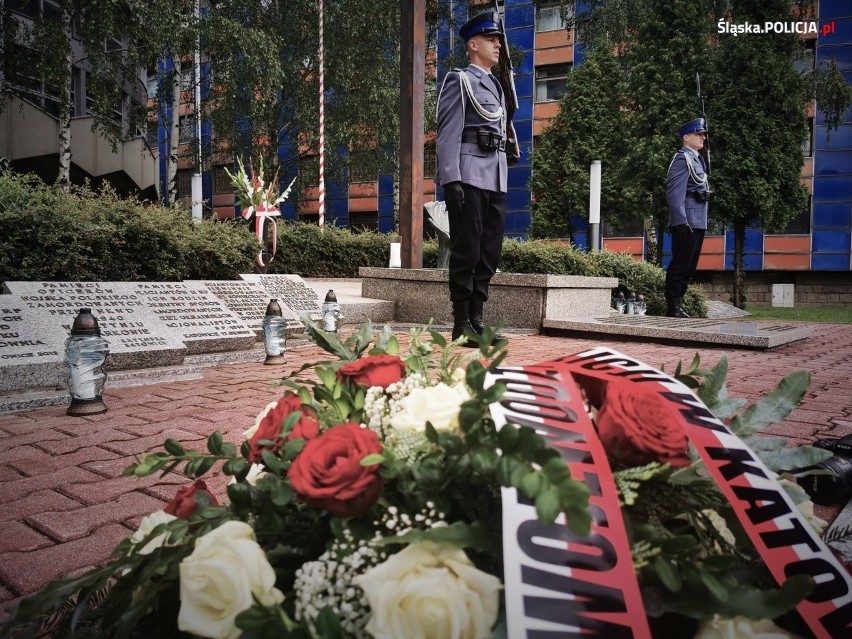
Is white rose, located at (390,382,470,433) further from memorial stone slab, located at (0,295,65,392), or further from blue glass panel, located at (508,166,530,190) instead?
blue glass panel, located at (508,166,530,190)

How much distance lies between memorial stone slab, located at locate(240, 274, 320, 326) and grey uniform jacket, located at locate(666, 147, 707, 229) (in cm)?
478

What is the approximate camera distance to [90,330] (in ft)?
12.2

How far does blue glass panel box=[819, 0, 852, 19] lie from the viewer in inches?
942

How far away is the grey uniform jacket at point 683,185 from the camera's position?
8492 mm

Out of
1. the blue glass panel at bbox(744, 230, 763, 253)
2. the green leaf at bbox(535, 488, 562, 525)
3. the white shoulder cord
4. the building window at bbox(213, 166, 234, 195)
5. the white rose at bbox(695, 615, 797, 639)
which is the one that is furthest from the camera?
the building window at bbox(213, 166, 234, 195)

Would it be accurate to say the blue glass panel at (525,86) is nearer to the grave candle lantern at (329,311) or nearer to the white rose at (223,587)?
the grave candle lantern at (329,311)

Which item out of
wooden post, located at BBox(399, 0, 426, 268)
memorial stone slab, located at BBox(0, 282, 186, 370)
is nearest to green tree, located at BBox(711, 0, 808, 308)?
wooden post, located at BBox(399, 0, 426, 268)

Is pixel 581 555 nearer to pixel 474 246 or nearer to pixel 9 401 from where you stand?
pixel 9 401

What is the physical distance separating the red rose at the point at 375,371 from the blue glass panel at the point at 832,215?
2748cm

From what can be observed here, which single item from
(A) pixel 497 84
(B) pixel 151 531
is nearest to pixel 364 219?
(A) pixel 497 84

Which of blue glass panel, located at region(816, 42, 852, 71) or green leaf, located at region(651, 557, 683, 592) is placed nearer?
green leaf, located at region(651, 557, 683, 592)

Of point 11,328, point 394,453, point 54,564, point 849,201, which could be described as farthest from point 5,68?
point 849,201

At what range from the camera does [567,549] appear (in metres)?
0.76

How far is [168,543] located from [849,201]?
28.4m
